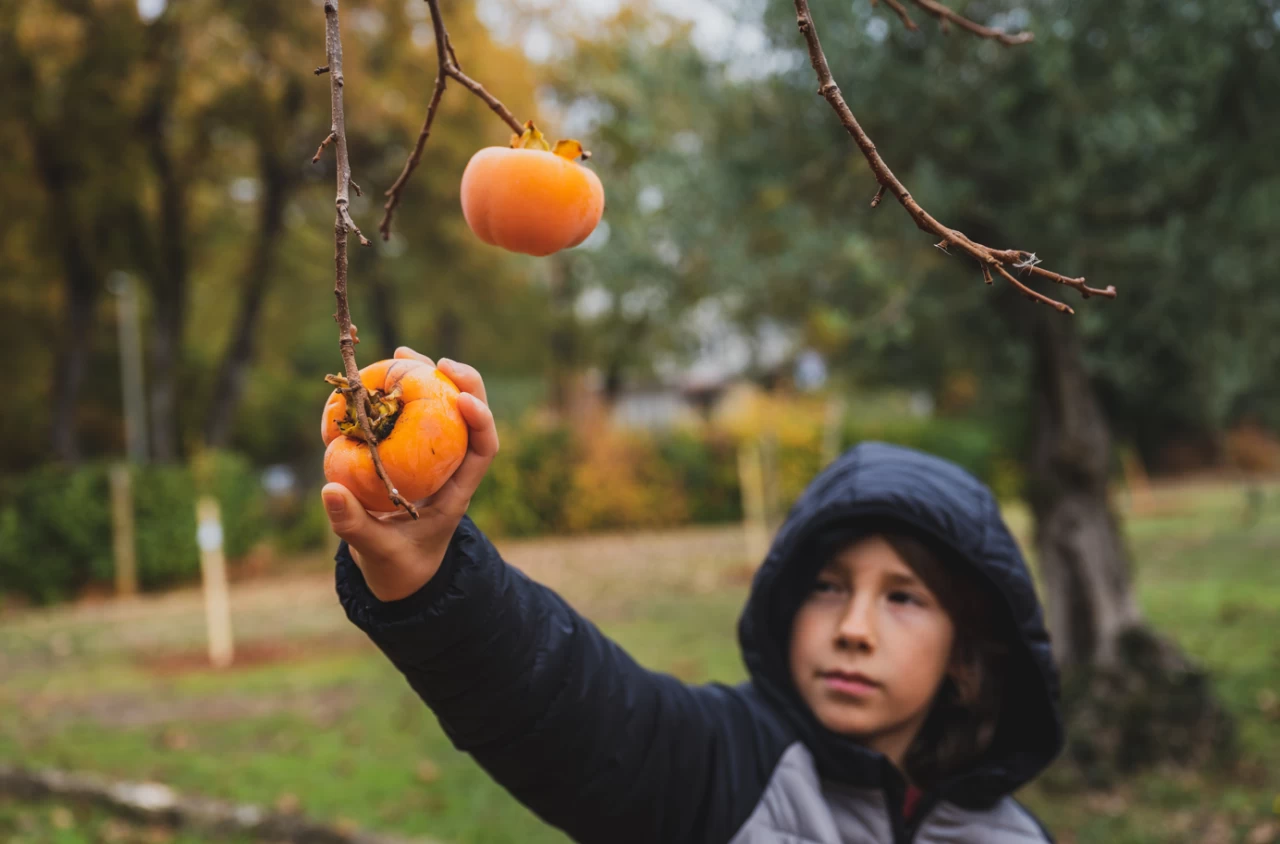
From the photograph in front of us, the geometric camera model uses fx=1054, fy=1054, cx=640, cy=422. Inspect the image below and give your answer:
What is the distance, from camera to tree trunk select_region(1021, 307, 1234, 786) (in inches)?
159

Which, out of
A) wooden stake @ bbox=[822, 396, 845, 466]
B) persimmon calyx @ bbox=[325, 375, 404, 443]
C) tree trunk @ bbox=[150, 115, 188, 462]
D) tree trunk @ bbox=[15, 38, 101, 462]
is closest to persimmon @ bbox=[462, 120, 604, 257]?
persimmon calyx @ bbox=[325, 375, 404, 443]

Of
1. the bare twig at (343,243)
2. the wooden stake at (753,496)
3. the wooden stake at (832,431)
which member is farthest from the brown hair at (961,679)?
the wooden stake at (832,431)

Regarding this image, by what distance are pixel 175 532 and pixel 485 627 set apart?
37.4 ft

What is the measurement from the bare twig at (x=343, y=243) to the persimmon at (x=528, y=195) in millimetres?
249

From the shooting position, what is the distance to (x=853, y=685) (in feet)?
5.07

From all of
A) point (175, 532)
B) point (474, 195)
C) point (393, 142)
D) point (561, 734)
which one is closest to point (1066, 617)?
point (561, 734)

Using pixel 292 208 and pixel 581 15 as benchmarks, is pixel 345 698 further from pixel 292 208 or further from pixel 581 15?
pixel 581 15

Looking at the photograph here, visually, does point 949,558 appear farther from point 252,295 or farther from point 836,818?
point 252,295

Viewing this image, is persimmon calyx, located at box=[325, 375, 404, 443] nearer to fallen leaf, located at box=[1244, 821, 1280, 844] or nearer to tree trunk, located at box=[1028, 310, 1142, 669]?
fallen leaf, located at box=[1244, 821, 1280, 844]

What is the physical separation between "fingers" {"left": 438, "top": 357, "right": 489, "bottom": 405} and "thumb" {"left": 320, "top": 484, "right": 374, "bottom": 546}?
0.12 metres

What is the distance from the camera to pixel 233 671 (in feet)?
22.8

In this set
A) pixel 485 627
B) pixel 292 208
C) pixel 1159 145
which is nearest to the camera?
pixel 485 627

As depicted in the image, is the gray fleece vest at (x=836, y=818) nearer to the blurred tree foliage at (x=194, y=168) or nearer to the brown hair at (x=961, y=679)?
the brown hair at (x=961, y=679)

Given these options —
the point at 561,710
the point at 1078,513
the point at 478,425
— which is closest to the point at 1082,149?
Answer: the point at 1078,513
